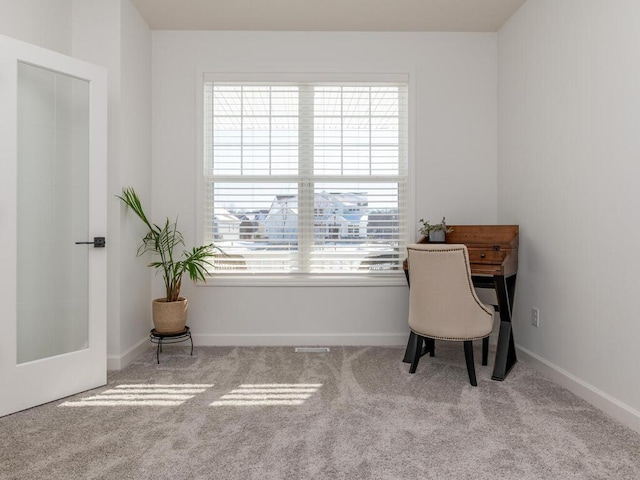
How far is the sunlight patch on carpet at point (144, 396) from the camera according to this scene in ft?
7.85

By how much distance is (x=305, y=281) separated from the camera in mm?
3648

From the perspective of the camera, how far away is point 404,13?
3.33 metres

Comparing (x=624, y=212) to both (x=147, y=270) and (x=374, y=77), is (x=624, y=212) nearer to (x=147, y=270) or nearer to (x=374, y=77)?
(x=374, y=77)

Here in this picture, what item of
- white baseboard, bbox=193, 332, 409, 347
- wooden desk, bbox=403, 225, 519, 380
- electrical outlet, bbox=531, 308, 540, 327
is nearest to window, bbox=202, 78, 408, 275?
white baseboard, bbox=193, 332, 409, 347

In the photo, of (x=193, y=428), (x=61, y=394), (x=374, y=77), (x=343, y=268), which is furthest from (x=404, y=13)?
(x=61, y=394)

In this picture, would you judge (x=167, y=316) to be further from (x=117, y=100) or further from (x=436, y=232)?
(x=436, y=232)

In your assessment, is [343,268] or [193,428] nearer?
[193,428]

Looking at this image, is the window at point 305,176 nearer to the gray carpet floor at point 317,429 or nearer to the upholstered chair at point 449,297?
the upholstered chair at point 449,297

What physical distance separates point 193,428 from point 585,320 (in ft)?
7.94

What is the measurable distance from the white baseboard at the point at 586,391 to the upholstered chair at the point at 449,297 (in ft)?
1.92

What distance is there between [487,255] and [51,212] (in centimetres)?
288

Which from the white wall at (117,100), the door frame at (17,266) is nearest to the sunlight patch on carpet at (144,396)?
the door frame at (17,266)

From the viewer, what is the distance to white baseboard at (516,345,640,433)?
2125 mm

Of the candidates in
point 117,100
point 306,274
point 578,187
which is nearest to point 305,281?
point 306,274
